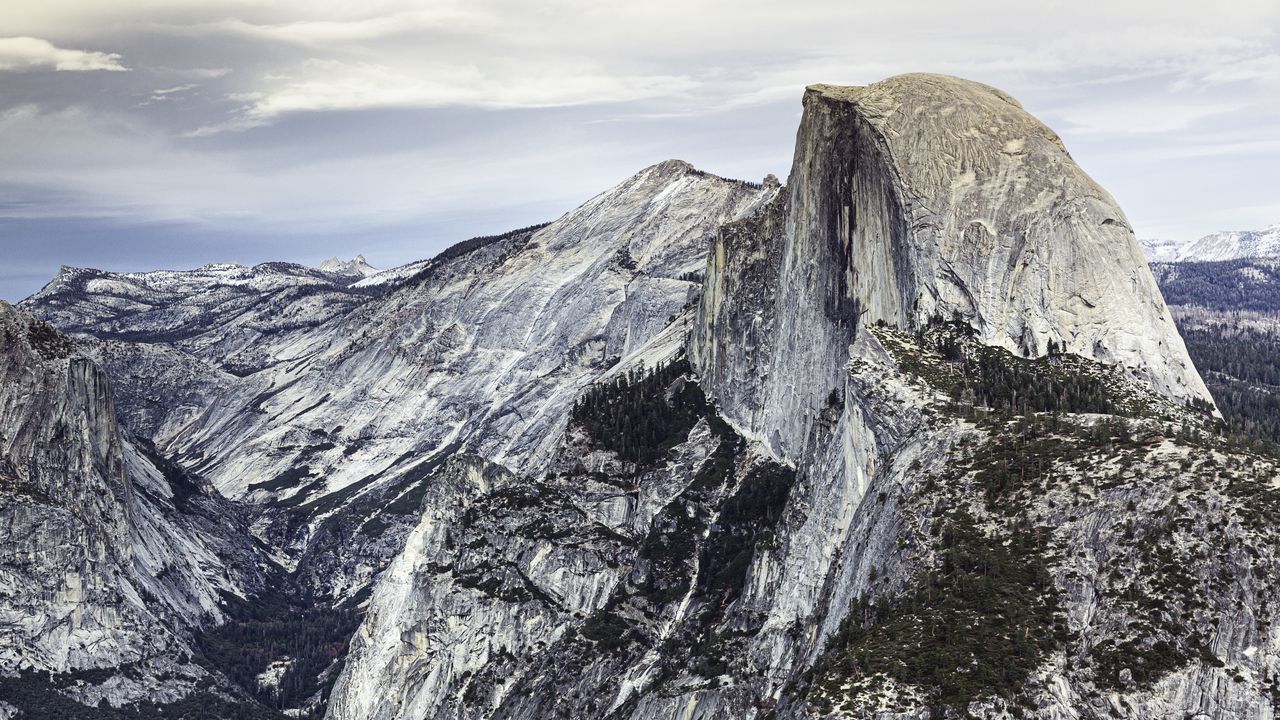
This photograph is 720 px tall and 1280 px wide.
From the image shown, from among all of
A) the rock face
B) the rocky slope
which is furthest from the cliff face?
the rocky slope

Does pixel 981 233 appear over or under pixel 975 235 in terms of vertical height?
over

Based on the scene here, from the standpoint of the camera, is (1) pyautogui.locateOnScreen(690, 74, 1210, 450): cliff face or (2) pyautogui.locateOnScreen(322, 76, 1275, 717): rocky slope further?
(1) pyautogui.locateOnScreen(690, 74, 1210, 450): cliff face

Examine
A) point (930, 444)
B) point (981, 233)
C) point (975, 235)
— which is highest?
point (981, 233)

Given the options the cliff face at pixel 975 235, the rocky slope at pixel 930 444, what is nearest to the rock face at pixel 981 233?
the cliff face at pixel 975 235

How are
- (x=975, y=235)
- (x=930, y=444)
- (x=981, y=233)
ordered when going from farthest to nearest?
(x=975, y=235) → (x=981, y=233) → (x=930, y=444)

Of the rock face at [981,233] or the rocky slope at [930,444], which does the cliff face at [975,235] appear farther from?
the rocky slope at [930,444]

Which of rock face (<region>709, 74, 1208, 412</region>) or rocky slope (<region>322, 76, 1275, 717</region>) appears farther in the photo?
rock face (<region>709, 74, 1208, 412</region>)

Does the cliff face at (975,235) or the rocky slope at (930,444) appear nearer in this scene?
the rocky slope at (930,444)

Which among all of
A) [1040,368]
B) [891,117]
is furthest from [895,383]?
[891,117]

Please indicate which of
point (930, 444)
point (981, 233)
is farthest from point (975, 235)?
point (930, 444)

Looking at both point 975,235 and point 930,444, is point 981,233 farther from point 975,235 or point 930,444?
point 930,444

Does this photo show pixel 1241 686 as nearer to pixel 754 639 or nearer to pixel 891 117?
pixel 754 639

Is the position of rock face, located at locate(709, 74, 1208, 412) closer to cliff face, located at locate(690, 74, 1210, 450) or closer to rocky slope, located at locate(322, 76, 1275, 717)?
cliff face, located at locate(690, 74, 1210, 450)
